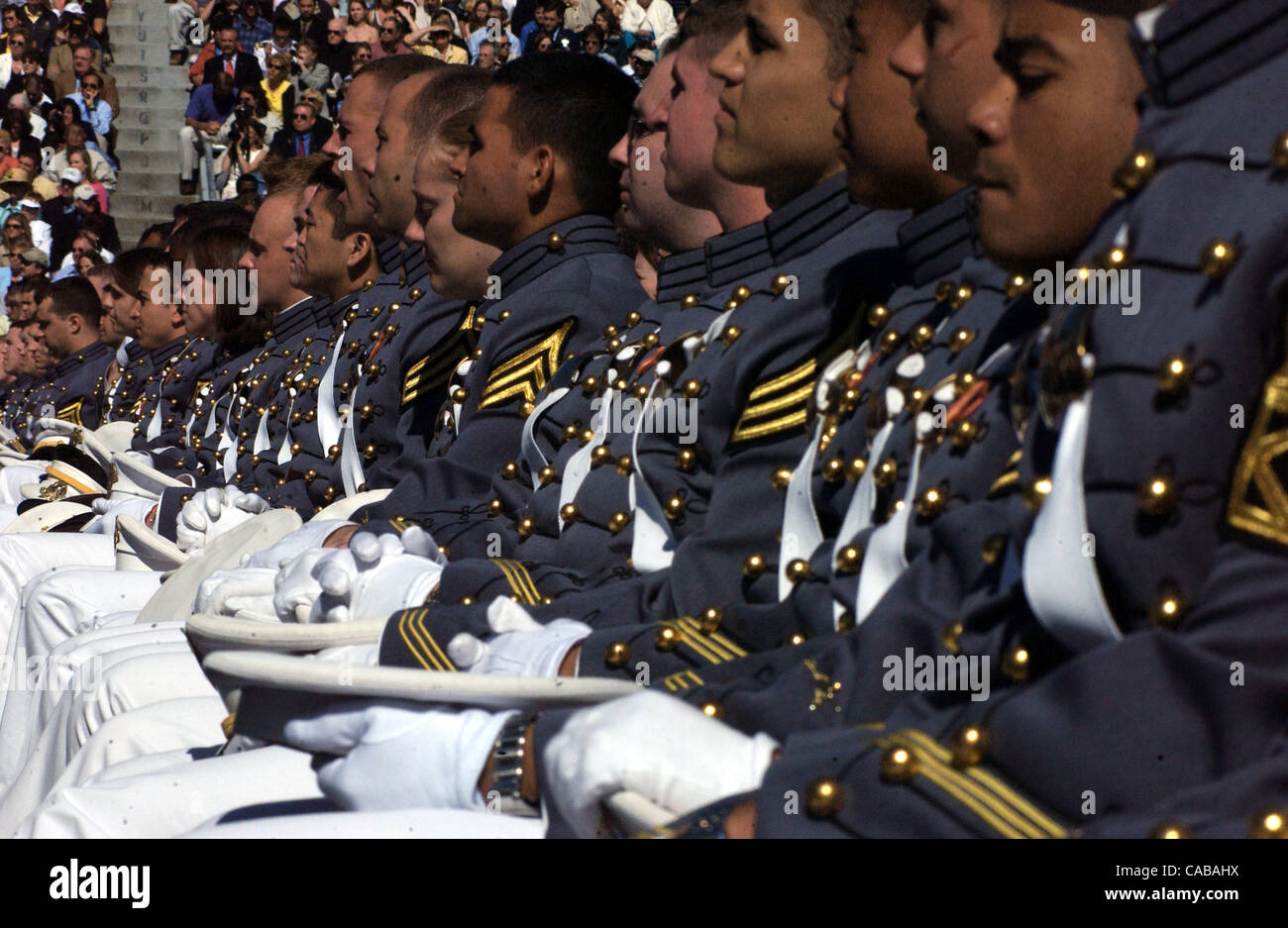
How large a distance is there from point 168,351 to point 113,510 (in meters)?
3.11

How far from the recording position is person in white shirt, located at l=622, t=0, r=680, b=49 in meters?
9.65

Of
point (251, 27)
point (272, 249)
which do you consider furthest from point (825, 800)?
point (251, 27)

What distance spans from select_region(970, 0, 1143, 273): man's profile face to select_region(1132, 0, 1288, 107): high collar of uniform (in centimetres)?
15

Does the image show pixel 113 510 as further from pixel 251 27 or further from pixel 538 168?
pixel 251 27

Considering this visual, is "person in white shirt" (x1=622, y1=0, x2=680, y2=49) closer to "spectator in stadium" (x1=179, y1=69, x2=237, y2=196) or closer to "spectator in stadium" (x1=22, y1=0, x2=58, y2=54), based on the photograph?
"spectator in stadium" (x1=179, y1=69, x2=237, y2=196)

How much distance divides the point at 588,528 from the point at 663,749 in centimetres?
150

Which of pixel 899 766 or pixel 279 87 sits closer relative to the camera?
pixel 899 766

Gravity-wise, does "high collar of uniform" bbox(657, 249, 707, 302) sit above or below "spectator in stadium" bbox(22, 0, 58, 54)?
below

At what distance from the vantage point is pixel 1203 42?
155 cm

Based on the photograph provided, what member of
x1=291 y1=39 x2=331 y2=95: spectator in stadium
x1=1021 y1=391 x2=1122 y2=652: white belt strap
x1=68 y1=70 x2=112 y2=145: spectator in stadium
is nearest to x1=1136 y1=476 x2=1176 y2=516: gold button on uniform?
x1=1021 y1=391 x2=1122 y2=652: white belt strap

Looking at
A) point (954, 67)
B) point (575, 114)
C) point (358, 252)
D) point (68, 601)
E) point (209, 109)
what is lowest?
point (68, 601)

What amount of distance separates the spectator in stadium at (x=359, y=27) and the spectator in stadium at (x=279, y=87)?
502 millimetres

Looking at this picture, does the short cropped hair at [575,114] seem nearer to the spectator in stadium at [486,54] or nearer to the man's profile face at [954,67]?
the man's profile face at [954,67]

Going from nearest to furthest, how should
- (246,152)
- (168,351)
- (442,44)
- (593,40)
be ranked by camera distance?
(168,351), (593,40), (442,44), (246,152)
